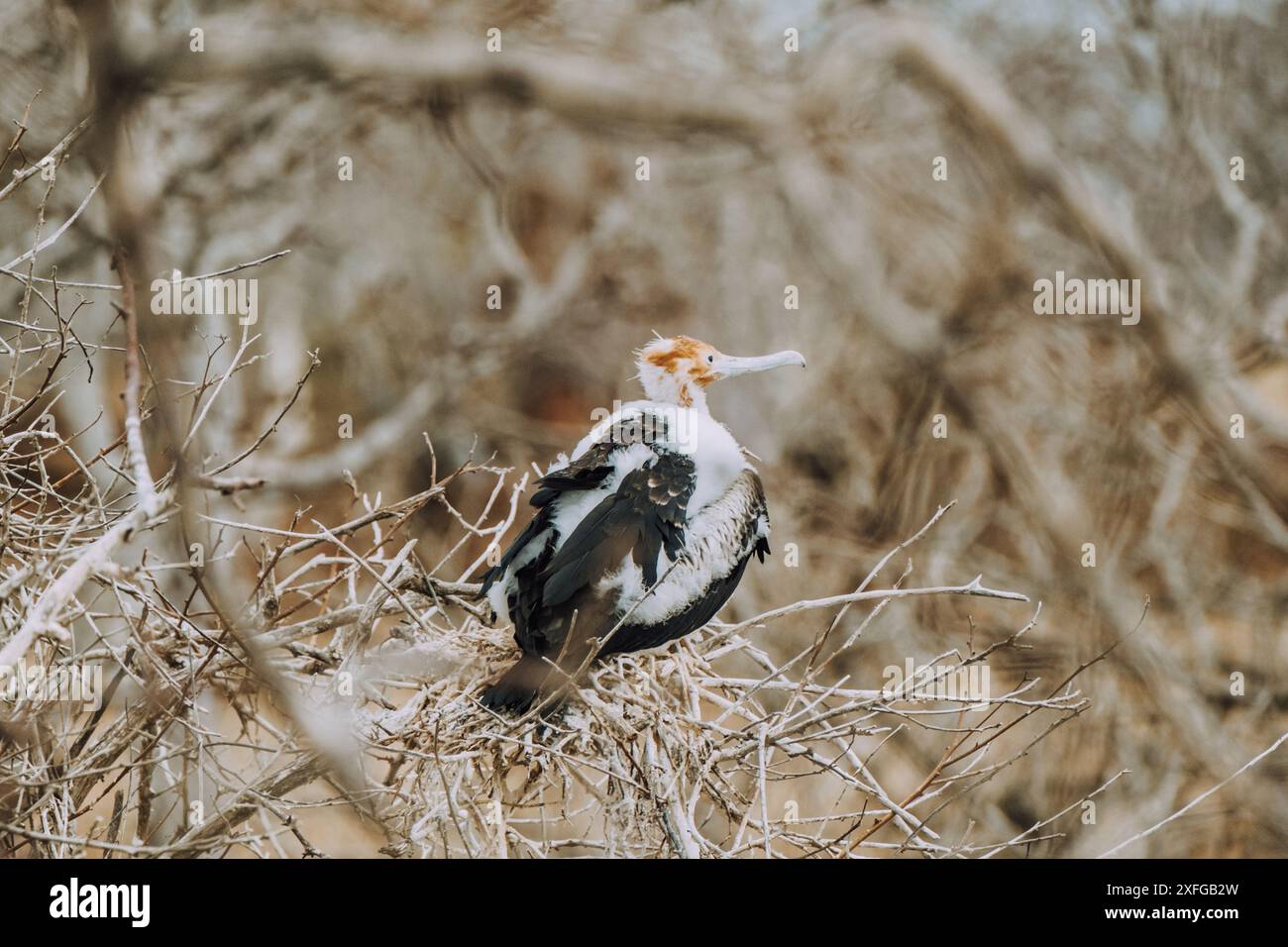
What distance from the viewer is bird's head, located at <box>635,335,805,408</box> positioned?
2.98 metres

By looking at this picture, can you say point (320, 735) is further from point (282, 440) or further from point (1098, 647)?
point (282, 440)

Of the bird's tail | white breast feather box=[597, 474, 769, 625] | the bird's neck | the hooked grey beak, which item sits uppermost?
the hooked grey beak

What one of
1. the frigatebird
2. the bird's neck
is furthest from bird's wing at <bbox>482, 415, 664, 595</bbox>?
the bird's neck

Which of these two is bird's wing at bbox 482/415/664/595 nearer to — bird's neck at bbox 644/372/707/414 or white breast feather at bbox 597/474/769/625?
white breast feather at bbox 597/474/769/625

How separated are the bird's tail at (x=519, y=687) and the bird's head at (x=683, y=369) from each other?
37.9 inches

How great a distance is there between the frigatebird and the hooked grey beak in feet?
0.68

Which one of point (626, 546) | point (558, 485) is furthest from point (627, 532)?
point (558, 485)

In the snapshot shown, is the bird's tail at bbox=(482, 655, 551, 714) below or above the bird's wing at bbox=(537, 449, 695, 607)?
below

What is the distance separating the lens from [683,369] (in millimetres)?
2990

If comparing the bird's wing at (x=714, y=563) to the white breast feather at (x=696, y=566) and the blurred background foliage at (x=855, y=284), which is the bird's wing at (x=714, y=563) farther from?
the blurred background foliage at (x=855, y=284)

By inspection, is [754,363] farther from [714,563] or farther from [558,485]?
[558,485]

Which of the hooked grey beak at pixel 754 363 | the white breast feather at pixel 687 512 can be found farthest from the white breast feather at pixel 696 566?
the hooked grey beak at pixel 754 363

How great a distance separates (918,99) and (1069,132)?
535 millimetres

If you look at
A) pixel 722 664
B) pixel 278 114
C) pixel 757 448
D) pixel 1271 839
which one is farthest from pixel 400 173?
pixel 1271 839
